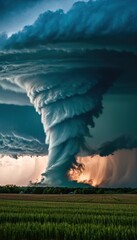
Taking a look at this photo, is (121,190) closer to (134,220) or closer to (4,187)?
(4,187)

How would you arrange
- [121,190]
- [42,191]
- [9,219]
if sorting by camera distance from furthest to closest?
[121,190], [42,191], [9,219]

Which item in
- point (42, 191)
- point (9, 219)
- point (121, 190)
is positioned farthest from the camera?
point (121, 190)

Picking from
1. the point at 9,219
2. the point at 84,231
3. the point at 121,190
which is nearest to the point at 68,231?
the point at 84,231

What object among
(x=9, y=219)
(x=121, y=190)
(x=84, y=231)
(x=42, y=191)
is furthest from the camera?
(x=121, y=190)

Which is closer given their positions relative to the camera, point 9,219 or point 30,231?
point 30,231

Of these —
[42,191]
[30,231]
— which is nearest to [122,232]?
[30,231]

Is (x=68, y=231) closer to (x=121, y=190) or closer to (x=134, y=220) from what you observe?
(x=134, y=220)

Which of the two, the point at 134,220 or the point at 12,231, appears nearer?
the point at 12,231

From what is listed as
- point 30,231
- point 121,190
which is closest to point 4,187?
point 121,190
